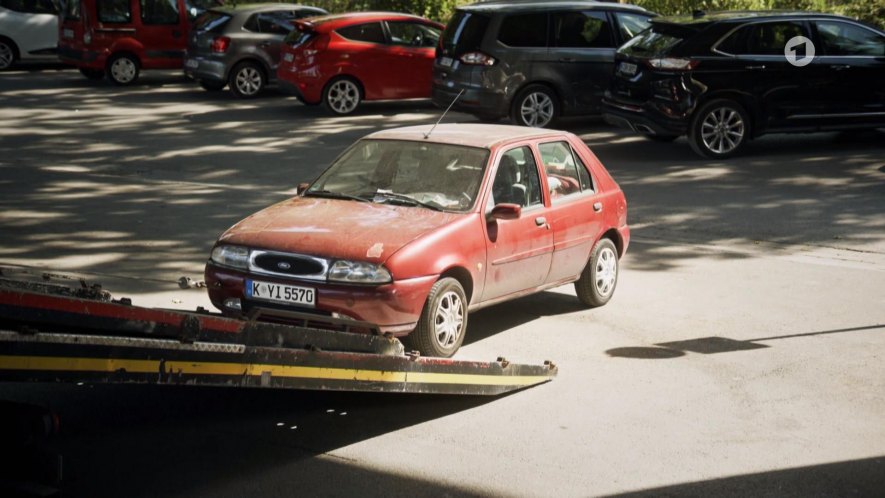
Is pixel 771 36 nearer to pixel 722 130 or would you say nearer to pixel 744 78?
pixel 744 78

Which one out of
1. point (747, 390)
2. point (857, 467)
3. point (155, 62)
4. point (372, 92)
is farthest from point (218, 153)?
point (857, 467)

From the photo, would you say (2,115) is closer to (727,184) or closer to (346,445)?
(727,184)

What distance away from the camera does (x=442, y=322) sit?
804cm

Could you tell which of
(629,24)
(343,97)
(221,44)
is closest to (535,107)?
(629,24)

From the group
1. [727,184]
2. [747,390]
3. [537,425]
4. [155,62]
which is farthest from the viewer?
[155,62]

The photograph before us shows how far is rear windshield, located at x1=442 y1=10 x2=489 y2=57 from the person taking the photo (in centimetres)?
1848

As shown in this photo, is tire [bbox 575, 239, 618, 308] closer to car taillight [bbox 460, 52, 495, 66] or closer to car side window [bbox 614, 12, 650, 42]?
car taillight [bbox 460, 52, 495, 66]

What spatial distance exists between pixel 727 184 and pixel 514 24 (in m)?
4.84

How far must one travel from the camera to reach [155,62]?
2486 cm

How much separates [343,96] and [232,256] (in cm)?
1316

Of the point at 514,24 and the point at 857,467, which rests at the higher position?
the point at 514,24

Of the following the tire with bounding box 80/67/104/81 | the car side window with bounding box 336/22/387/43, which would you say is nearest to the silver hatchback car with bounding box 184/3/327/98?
the car side window with bounding box 336/22/387/43

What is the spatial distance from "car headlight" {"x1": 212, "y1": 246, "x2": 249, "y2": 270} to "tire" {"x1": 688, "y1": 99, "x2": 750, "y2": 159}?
9870mm

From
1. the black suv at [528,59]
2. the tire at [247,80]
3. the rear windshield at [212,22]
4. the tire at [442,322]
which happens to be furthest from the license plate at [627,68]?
the tire at [442,322]
